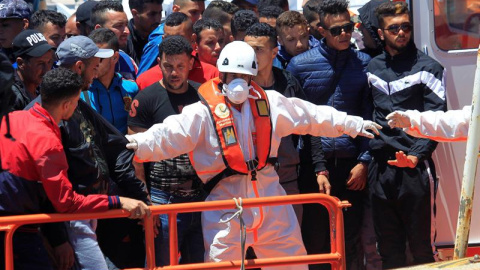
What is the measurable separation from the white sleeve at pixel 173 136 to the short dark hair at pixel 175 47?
0.86m

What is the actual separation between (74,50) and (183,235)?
5.25ft

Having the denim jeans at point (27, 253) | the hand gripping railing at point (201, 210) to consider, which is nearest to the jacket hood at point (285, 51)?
the hand gripping railing at point (201, 210)

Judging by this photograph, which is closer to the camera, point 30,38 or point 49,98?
point 49,98

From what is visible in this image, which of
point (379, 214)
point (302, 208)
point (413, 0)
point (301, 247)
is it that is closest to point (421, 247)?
point (379, 214)

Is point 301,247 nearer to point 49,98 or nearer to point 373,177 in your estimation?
point 373,177

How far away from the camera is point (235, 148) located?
6.15 meters

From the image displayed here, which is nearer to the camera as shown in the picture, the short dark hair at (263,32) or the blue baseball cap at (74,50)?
the blue baseball cap at (74,50)

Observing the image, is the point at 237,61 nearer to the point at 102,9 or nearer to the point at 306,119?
the point at 306,119

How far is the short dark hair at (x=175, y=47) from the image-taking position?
7.01 m

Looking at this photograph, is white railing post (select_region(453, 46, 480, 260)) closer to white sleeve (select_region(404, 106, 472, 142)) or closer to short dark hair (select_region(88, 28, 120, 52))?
white sleeve (select_region(404, 106, 472, 142))

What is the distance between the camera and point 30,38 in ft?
22.4

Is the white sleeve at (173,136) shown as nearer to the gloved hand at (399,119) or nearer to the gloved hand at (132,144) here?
the gloved hand at (132,144)

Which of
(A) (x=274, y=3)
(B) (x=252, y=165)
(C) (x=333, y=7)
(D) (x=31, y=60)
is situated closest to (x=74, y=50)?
(D) (x=31, y=60)

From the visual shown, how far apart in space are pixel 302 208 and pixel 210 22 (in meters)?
1.90
